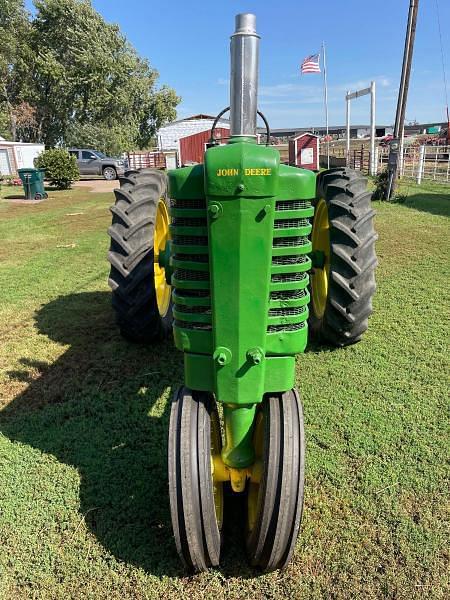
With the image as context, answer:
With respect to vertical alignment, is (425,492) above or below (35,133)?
below

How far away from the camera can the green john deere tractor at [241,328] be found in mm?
1930

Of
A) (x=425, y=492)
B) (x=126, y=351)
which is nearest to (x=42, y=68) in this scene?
(x=126, y=351)

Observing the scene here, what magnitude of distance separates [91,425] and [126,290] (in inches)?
41.9

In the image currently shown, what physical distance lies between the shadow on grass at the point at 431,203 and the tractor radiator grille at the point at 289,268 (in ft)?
30.3

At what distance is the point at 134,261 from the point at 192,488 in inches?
84.2

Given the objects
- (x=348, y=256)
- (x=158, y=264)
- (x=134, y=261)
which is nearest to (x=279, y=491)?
(x=348, y=256)

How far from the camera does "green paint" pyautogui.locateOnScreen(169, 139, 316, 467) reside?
1.89 m

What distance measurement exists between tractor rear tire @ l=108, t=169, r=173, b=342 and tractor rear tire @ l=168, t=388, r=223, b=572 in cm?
177

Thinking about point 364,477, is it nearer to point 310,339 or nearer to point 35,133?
point 310,339

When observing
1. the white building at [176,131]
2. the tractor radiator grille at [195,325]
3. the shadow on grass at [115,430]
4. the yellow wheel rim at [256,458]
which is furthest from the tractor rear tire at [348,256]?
the white building at [176,131]

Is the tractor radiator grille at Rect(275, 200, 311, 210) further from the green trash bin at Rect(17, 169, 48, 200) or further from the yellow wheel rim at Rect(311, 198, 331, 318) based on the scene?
the green trash bin at Rect(17, 169, 48, 200)

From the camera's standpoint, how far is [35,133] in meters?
44.0

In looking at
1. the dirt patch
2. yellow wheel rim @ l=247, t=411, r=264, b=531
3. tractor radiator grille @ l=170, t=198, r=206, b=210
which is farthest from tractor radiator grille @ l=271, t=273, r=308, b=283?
the dirt patch

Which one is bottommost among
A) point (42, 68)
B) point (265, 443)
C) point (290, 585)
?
point (290, 585)
